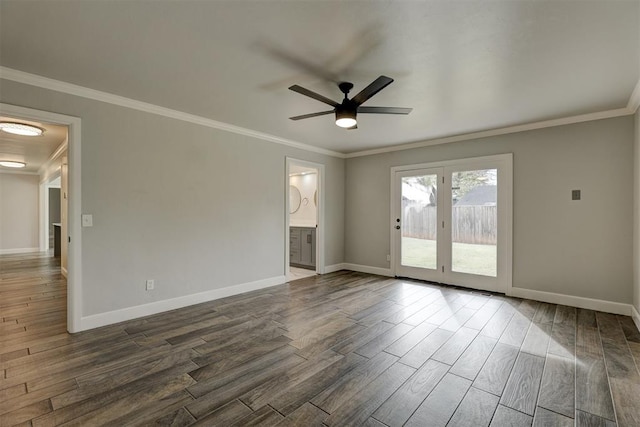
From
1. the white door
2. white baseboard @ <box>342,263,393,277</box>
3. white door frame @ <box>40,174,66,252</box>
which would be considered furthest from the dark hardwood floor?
white door frame @ <box>40,174,66,252</box>

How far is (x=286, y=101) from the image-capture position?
3.36 metres

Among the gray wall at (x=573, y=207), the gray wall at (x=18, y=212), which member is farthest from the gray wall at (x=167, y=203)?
the gray wall at (x=18, y=212)

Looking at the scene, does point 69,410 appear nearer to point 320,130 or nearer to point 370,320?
point 370,320

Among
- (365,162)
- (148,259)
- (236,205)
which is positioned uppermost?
(365,162)

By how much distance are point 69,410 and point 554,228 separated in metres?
5.34

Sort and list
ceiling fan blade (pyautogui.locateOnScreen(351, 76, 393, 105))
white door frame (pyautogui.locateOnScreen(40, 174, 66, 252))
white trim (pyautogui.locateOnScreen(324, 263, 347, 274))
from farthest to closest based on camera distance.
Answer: white door frame (pyautogui.locateOnScreen(40, 174, 66, 252)) → white trim (pyautogui.locateOnScreen(324, 263, 347, 274)) → ceiling fan blade (pyautogui.locateOnScreen(351, 76, 393, 105))

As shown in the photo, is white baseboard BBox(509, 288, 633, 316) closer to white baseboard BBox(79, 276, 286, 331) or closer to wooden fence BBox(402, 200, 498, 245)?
wooden fence BBox(402, 200, 498, 245)

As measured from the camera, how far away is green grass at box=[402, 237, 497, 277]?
180 inches

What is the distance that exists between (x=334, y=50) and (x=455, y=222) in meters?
3.60

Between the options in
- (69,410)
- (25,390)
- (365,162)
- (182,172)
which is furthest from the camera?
(365,162)

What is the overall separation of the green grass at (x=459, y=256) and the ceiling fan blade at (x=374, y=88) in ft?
10.8

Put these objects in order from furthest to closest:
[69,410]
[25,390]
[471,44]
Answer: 1. [471,44]
2. [25,390]
3. [69,410]

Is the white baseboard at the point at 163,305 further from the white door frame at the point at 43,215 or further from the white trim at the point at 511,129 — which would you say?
the white door frame at the point at 43,215

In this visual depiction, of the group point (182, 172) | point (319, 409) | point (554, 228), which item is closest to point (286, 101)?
→ point (182, 172)
